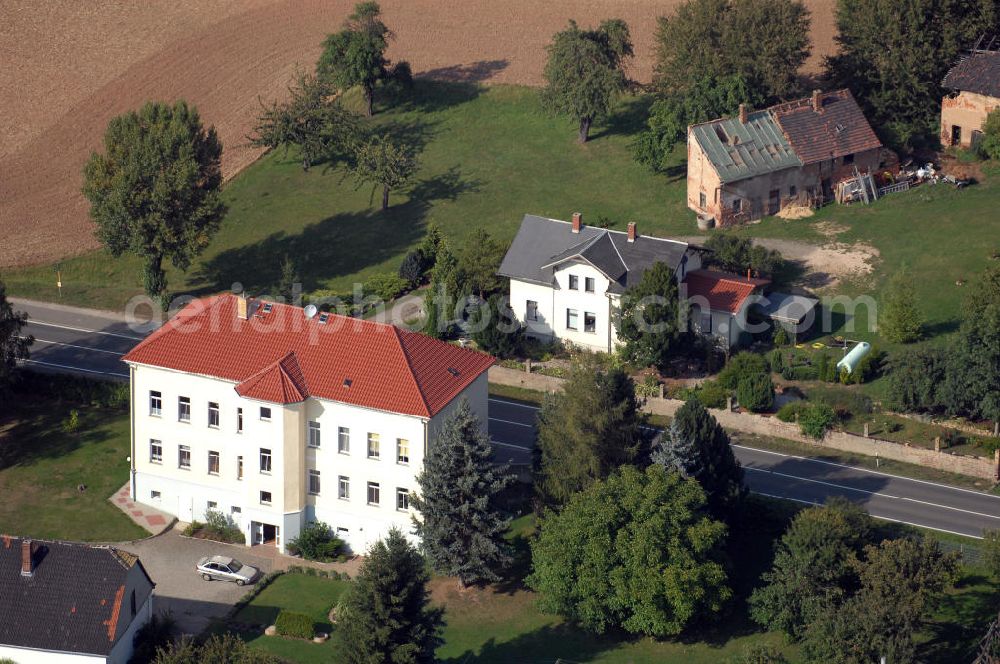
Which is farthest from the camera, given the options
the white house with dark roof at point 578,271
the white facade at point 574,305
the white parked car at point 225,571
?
the white facade at point 574,305

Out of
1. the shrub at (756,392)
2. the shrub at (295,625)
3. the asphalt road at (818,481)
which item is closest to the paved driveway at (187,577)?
the shrub at (295,625)

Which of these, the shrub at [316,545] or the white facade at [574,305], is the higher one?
the white facade at [574,305]

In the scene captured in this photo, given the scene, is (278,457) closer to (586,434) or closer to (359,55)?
(586,434)

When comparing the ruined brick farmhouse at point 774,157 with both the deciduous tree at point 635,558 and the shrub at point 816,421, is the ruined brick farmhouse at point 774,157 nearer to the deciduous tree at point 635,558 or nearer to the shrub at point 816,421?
the shrub at point 816,421

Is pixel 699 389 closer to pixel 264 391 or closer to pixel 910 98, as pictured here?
pixel 264 391

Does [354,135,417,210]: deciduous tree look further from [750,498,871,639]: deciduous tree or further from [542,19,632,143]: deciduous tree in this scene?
[750,498,871,639]: deciduous tree

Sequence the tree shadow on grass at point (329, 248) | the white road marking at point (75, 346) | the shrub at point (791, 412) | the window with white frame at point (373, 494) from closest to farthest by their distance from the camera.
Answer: the window with white frame at point (373, 494), the shrub at point (791, 412), the white road marking at point (75, 346), the tree shadow on grass at point (329, 248)

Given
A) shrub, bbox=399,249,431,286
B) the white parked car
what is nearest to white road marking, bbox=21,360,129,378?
shrub, bbox=399,249,431,286
